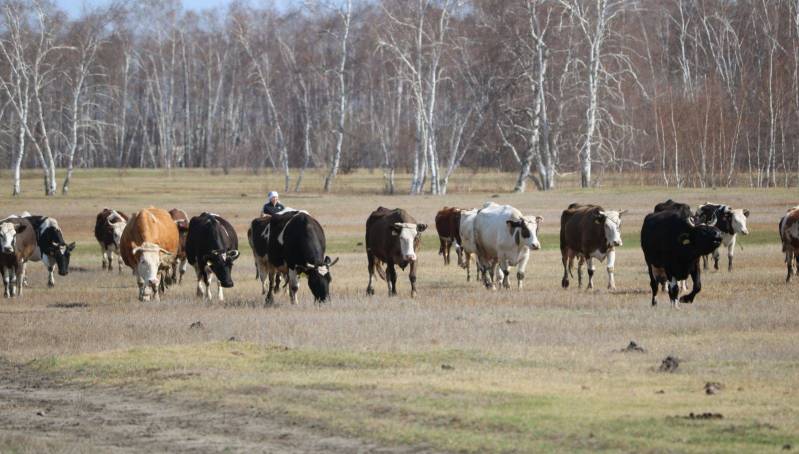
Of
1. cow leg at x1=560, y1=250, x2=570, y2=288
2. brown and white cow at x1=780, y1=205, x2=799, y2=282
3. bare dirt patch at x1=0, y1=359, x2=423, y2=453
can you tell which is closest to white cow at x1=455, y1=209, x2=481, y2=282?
cow leg at x1=560, y1=250, x2=570, y2=288

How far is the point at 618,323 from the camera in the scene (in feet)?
63.1

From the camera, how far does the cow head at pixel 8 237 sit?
90.7 feet

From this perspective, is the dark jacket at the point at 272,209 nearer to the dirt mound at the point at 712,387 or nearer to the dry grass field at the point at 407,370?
the dry grass field at the point at 407,370

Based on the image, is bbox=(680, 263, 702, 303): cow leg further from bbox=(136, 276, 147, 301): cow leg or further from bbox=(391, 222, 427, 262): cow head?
bbox=(136, 276, 147, 301): cow leg

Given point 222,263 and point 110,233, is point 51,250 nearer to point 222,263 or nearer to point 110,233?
point 110,233

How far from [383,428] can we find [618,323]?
806 cm

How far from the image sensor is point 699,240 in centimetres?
2181

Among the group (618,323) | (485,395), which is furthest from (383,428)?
(618,323)

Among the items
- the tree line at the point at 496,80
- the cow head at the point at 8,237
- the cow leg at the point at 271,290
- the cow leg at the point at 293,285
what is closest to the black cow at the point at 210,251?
the cow leg at the point at 271,290

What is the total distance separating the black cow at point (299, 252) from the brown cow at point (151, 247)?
93.5 inches

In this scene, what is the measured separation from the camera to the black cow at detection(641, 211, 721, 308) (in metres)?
21.8

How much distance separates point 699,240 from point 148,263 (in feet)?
33.2

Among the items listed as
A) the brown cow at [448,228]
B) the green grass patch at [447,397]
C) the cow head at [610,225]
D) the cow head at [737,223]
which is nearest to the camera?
the green grass patch at [447,397]

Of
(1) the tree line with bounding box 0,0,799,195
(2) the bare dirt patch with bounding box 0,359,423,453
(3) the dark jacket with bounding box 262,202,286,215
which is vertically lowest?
(2) the bare dirt patch with bounding box 0,359,423,453
